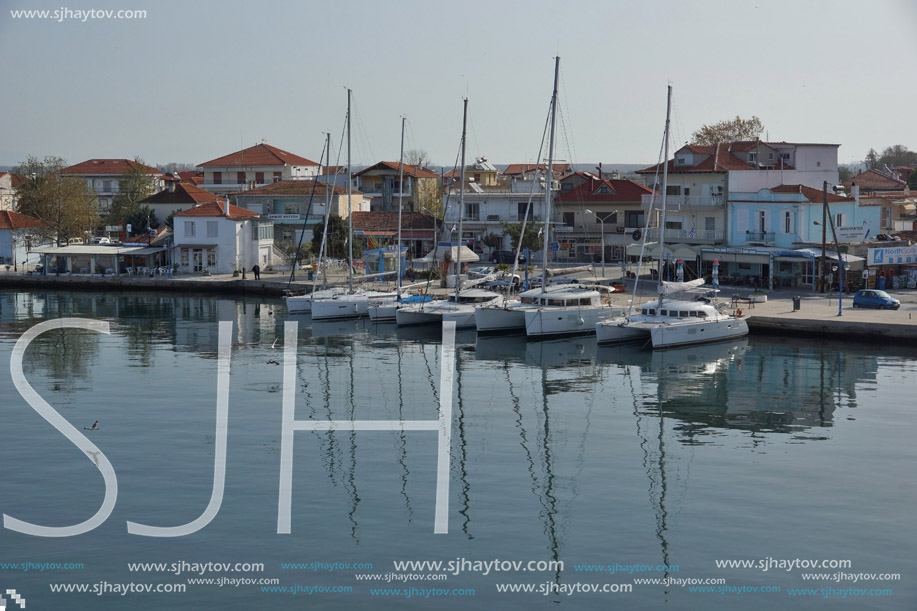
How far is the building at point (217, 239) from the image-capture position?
2955 inches

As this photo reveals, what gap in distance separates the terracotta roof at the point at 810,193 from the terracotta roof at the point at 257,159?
61.5 m

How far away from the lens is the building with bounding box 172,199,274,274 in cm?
7506

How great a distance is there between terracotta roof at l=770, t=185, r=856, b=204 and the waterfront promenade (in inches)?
291


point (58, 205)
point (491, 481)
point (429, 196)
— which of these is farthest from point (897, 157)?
point (491, 481)

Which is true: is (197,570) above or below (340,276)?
below

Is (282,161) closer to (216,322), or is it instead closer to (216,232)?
(216,232)

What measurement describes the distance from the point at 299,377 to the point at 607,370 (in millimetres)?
12322

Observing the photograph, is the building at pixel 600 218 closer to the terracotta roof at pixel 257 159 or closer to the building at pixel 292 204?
the building at pixel 292 204

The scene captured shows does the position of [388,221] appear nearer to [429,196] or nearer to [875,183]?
[429,196]

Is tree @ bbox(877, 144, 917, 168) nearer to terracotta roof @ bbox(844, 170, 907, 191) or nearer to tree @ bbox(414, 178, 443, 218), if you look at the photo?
terracotta roof @ bbox(844, 170, 907, 191)

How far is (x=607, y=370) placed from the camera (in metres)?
41.8

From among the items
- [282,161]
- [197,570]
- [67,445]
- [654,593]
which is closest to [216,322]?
[67,445]

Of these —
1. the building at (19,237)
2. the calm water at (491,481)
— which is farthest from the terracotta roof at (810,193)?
the building at (19,237)

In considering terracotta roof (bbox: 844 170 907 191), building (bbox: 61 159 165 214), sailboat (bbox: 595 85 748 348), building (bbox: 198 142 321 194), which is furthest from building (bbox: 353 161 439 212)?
sailboat (bbox: 595 85 748 348)
